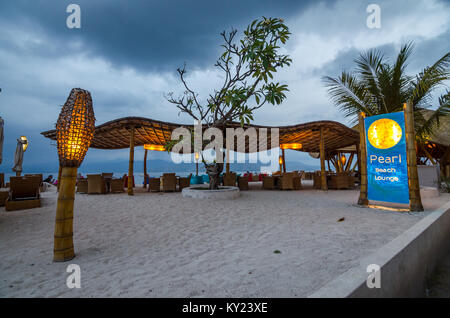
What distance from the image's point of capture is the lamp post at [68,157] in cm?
216

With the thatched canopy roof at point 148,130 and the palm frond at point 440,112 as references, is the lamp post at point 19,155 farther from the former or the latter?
the palm frond at point 440,112

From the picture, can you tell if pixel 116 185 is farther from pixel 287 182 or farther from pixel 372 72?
pixel 372 72

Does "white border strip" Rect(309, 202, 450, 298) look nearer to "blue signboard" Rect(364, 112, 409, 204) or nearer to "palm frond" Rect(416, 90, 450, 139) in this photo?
"blue signboard" Rect(364, 112, 409, 204)

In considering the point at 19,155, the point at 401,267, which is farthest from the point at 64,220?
the point at 19,155

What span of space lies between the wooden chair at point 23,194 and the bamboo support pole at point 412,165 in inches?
380

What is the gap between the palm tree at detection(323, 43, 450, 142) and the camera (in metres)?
5.98

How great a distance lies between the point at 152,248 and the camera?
248 cm

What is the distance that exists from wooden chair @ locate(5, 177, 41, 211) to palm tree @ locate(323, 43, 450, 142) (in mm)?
9437

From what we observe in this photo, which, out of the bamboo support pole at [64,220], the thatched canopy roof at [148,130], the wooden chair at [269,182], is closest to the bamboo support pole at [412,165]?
the thatched canopy roof at [148,130]

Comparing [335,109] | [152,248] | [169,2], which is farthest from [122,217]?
[169,2]

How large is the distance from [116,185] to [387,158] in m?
9.96

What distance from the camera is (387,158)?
4.73 metres
